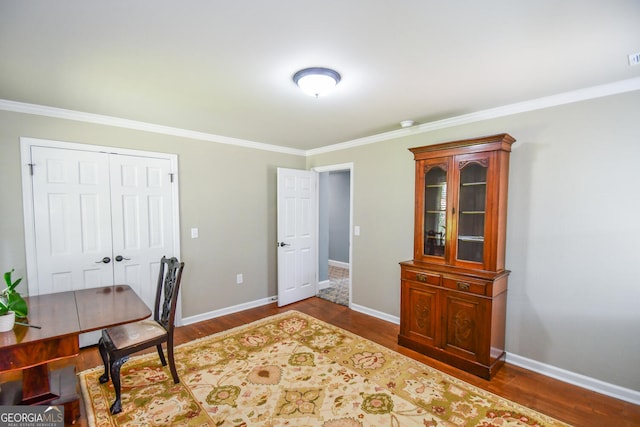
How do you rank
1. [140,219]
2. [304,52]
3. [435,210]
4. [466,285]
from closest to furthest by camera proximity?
1. [304,52]
2. [466,285]
3. [435,210]
4. [140,219]

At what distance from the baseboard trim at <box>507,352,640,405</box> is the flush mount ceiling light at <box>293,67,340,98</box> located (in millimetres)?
2924

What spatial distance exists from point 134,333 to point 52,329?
0.58 m

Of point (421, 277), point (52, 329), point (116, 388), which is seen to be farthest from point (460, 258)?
point (52, 329)

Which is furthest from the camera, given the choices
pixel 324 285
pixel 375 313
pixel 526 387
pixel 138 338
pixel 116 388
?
pixel 324 285

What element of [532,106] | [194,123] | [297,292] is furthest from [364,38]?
[297,292]

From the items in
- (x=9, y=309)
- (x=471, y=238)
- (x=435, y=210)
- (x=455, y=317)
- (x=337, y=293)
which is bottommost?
(x=337, y=293)

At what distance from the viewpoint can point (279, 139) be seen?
4.02 m

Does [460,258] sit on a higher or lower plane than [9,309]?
higher

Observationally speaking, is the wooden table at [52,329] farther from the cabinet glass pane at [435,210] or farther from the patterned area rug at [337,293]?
the patterned area rug at [337,293]

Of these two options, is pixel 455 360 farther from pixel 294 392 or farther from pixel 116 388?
pixel 116 388

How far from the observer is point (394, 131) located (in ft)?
11.7

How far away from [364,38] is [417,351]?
2826 millimetres

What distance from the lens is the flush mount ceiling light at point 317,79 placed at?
1.99m

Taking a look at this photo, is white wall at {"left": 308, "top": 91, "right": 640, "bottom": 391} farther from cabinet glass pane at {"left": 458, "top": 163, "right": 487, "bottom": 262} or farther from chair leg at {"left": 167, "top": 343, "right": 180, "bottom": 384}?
chair leg at {"left": 167, "top": 343, "right": 180, "bottom": 384}
